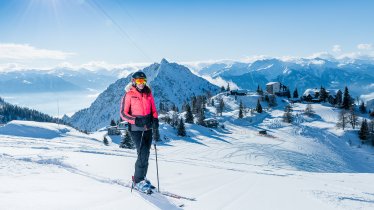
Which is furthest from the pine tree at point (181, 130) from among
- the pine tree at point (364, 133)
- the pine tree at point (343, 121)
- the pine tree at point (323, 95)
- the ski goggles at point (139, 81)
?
the pine tree at point (323, 95)

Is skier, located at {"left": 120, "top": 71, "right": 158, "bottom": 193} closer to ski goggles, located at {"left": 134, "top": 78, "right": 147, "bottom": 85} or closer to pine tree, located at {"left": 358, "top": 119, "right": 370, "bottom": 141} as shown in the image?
ski goggles, located at {"left": 134, "top": 78, "right": 147, "bottom": 85}

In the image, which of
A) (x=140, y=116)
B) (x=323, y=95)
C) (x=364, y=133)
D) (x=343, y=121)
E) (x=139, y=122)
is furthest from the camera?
(x=323, y=95)

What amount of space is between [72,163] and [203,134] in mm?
83339

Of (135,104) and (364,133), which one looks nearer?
(135,104)

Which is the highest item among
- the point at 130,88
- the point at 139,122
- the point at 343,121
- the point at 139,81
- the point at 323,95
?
the point at 323,95

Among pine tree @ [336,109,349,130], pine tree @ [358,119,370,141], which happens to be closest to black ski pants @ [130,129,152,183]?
pine tree @ [358,119,370,141]

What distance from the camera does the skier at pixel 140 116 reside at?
8758 millimetres

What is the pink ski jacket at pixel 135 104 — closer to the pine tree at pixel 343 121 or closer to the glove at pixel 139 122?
the glove at pixel 139 122

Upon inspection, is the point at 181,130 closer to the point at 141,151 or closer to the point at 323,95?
the point at 141,151

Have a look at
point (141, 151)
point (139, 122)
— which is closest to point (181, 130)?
point (141, 151)

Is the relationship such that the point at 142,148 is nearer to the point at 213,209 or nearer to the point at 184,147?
the point at 213,209

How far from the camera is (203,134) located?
95.6 meters

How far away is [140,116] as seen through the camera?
8789mm

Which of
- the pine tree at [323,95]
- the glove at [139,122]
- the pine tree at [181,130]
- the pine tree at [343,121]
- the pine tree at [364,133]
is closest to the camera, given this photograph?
the glove at [139,122]
